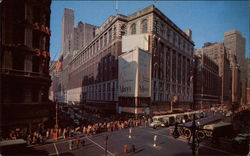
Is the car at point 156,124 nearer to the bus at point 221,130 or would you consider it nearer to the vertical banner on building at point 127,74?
the bus at point 221,130

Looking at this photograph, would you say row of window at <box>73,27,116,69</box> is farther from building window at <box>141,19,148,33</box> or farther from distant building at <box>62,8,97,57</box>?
distant building at <box>62,8,97,57</box>

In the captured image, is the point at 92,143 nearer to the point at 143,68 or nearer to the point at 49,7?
the point at 49,7

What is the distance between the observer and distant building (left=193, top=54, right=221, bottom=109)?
77.6m

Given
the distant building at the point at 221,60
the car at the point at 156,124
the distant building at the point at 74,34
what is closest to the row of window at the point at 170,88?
the car at the point at 156,124

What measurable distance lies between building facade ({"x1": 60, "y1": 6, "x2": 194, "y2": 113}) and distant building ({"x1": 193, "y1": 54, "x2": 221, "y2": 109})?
1235cm

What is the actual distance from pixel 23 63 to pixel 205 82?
92766 millimetres

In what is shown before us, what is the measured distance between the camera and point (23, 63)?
1877 centimetres

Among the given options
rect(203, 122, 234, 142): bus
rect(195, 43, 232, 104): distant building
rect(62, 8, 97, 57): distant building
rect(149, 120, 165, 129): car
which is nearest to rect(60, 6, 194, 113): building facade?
rect(149, 120, 165, 129): car

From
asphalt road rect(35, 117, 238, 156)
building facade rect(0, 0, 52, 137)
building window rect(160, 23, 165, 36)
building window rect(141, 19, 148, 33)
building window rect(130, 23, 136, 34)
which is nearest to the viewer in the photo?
asphalt road rect(35, 117, 238, 156)

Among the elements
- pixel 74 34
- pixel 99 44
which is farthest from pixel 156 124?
pixel 74 34

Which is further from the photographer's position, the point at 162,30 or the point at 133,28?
the point at 133,28

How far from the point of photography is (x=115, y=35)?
163 ft

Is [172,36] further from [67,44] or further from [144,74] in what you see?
[67,44]

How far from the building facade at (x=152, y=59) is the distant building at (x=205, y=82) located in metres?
12.3
